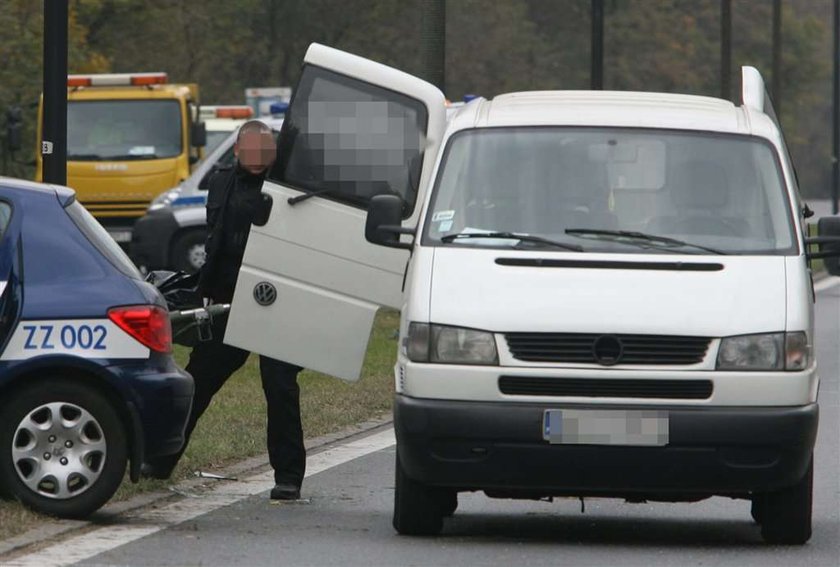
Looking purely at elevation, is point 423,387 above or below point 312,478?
above

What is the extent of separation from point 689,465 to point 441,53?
42.0 ft

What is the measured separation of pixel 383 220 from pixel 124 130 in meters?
20.5

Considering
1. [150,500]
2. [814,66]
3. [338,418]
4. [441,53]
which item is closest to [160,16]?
[441,53]

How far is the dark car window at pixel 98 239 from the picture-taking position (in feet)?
29.9

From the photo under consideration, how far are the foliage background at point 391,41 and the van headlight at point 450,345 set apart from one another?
1008 inches

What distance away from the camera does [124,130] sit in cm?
2891

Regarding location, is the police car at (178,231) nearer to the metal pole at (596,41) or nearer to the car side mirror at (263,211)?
the metal pole at (596,41)

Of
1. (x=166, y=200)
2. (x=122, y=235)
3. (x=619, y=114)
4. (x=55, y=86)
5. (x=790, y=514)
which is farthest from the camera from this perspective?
(x=122, y=235)

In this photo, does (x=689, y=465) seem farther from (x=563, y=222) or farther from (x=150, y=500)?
(x=150, y=500)

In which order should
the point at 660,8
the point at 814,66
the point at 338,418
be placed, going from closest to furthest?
the point at 338,418, the point at 660,8, the point at 814,66

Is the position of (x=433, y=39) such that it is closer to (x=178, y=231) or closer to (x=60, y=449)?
(x=178, y=231)

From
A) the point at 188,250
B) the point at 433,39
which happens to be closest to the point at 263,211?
the point at 433,39

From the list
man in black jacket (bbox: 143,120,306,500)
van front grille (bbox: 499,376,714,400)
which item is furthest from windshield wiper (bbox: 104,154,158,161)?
van front grille (bbox: 499,376,714,400)

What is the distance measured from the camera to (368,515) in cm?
959
